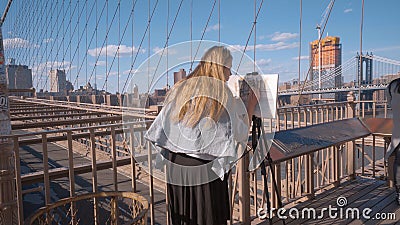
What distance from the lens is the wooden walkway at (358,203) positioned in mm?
2307

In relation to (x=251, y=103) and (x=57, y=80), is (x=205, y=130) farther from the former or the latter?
(x=57, y=80)

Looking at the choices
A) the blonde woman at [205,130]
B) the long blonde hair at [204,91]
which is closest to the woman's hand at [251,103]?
the blonde woman at [205,130]

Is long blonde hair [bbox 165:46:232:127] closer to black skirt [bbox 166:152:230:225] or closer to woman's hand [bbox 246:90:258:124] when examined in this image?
woman's hand [bbox 246:90:258:124]

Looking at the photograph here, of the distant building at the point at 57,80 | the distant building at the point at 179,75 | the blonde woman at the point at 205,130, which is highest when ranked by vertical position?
the distant building at the point at 57,80

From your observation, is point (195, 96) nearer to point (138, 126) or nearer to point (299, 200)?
point (138, 126)

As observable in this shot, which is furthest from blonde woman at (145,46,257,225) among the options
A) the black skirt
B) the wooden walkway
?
the wooden walkway

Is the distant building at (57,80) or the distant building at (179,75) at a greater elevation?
the distant building at (57,80)

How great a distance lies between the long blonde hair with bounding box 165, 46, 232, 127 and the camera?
114 cm

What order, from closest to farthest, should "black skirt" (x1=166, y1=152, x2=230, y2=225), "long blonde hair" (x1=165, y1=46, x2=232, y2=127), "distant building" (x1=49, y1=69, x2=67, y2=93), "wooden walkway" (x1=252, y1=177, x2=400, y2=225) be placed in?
"long blonde hair" (x1=165, y1=46, x2=232, y2=127), "black skirt" (x1=166, y1=152, x2=230, y2=225), "wooden walkway" (x1=252, y1=177, x2=400, y2=225), "distant building" (x1=49, y1=69, x2=67, y2=93)

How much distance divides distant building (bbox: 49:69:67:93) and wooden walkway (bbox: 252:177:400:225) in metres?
15.6

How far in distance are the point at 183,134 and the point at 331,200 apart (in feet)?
6.79

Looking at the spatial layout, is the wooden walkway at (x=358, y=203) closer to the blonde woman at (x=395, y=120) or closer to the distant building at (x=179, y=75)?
the blonde woman at (x=395, y=120)

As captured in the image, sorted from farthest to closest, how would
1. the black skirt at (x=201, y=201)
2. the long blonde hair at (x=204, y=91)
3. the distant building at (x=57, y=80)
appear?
the distant building at (x=57, y=80) → the black skirt at (x=201, y=201) → the long blonde hair at (x=204, y=91)

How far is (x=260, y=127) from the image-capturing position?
1.53 metres
